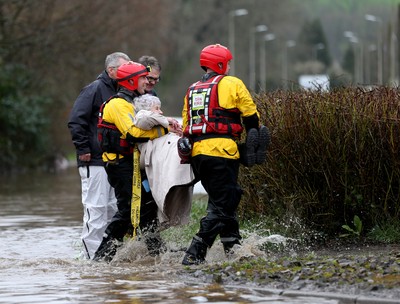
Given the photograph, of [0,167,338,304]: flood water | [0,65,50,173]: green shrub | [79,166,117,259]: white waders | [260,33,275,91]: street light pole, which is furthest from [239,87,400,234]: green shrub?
[260,33,275,91]: street light pole

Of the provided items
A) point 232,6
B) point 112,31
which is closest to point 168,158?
point 112,31

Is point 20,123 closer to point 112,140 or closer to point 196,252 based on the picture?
point 112,140

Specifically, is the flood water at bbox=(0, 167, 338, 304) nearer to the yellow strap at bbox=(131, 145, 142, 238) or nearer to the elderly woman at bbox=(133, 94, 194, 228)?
the yellow strap at bbox=(131, 145, 142, 238)

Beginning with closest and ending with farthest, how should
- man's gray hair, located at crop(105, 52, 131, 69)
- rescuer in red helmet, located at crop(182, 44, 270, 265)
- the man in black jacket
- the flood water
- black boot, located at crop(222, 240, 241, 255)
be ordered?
1. the flood water
2. rescuer in red helmet, located at crop(182, 44, 270, 265)
3. black boot, located at crop(222, 240, 241, 255)
4. the man in black jacket
5. man's gray hair, located at crop(105, 52, 131, 69)

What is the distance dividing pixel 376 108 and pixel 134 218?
255 cm

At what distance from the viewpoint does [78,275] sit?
413 inches

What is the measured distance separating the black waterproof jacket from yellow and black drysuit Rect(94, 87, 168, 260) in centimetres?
51

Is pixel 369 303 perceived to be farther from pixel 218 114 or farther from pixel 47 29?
pixel 47 29

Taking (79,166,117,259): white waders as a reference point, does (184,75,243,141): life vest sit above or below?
above

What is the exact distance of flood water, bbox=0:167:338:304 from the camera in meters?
8.88

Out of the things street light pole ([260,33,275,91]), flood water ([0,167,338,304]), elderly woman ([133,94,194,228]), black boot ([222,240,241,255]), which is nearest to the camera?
flood water ([0,167,338,304])

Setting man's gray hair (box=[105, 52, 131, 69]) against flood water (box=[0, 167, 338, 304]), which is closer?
flood water (box=[0, 167, 338, 304])

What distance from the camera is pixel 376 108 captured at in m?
11.5

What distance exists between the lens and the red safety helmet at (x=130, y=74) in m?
11.5
